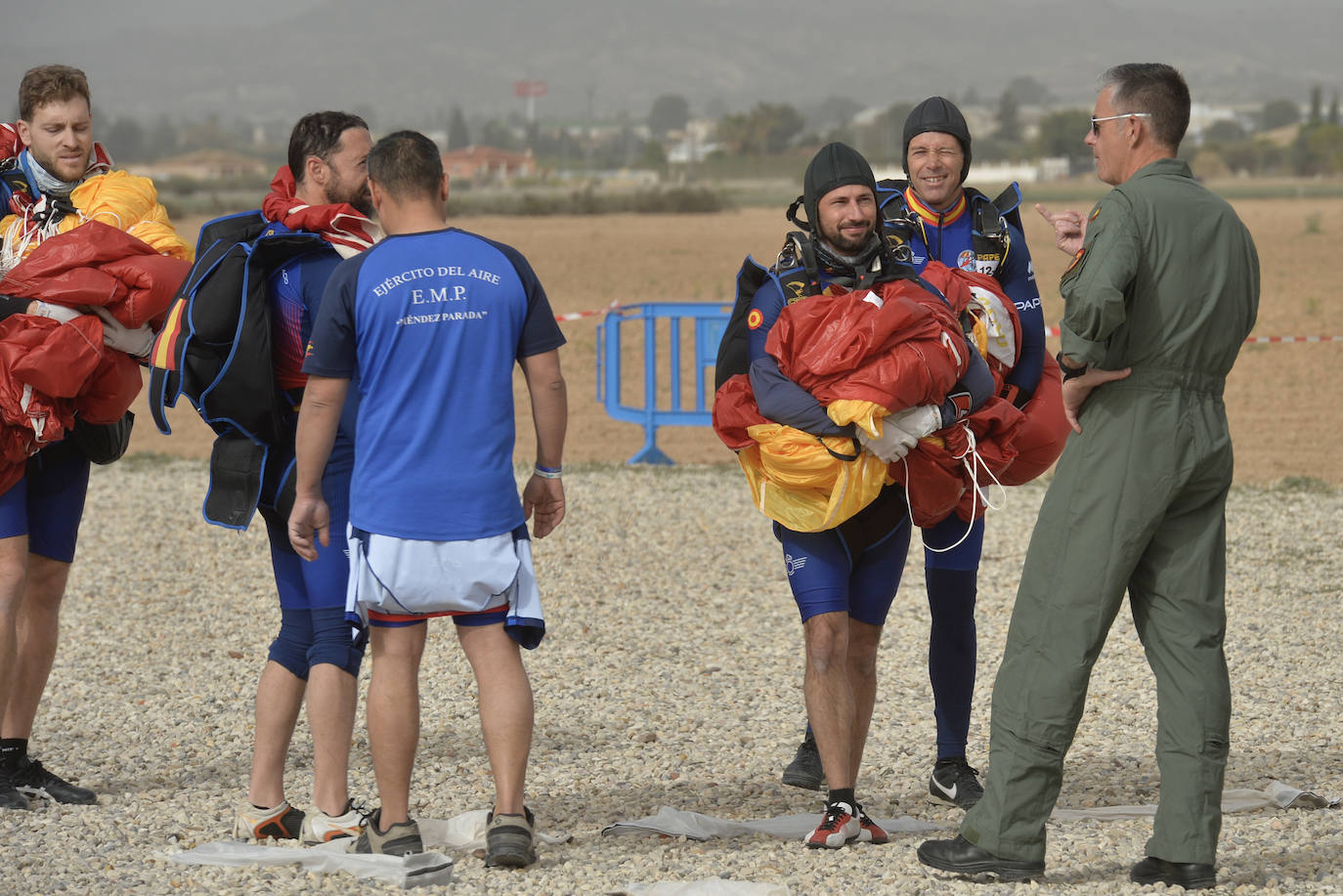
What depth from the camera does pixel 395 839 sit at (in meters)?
3.87

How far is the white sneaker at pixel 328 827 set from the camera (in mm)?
4086

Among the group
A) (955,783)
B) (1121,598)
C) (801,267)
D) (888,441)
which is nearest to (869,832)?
(955,783)

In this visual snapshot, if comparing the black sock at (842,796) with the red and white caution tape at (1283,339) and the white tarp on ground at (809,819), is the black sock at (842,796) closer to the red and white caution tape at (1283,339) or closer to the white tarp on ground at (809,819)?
the white tarp on ground at (809,819)

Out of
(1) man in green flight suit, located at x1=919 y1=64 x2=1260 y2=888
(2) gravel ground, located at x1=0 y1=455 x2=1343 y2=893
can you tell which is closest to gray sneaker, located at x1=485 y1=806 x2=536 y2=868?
(2) gravel ground, located at x1=0 y1=455 x2=1343 y2=893

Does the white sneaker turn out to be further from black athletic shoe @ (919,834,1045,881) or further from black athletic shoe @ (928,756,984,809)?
black athletic shoe @ (928,756,984,809)

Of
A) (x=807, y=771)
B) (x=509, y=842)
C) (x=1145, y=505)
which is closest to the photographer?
(x=1145, y=505)

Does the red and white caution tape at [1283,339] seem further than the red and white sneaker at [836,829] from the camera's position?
Yes

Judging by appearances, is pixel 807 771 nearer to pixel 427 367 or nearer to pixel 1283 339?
pixel 427 367

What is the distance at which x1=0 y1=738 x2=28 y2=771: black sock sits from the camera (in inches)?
185

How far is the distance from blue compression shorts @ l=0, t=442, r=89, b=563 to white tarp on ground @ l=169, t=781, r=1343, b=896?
120 centimetres

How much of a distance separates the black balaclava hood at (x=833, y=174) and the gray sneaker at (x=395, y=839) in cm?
201

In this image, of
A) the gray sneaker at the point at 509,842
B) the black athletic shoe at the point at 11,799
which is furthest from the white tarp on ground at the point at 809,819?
the black athletic shoe at the point at 11,799

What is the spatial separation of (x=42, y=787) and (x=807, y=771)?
8.18 ft

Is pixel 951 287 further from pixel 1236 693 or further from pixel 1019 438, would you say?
pixel 1236 693
